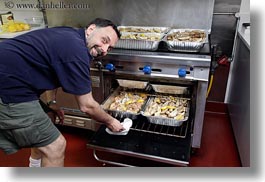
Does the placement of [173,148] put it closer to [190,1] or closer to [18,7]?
[190,1]

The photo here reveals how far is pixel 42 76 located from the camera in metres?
0.97

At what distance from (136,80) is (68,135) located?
885 mm

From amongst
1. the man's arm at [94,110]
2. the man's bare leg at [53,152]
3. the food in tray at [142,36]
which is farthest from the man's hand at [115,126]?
the food in tray at [142,36]

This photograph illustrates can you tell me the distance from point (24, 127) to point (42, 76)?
250 millimetres

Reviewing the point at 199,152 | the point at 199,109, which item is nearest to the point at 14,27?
the point at 199,109

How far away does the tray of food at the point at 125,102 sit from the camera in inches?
49.6

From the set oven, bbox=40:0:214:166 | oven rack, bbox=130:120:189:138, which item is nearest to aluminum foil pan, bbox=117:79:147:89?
oven, bbox=40:0:214:166

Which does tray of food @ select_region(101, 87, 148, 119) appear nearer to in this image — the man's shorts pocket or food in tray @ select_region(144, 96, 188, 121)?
food in tray @ select_region(144, 96, 188, 121)

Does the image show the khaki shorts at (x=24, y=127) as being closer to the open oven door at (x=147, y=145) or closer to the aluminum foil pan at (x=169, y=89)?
the open oven door at (x=147, y=145)

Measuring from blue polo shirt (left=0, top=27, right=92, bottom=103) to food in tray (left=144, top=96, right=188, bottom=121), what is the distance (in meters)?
0.51

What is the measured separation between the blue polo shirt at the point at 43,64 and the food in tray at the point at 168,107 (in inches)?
20.2

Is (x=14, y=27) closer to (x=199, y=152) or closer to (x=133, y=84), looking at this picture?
(x=133, y=84)

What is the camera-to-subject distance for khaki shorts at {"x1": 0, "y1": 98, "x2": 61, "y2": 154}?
96 cm

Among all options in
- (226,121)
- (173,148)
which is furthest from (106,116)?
(226,121)
